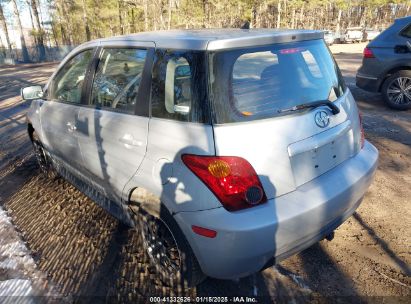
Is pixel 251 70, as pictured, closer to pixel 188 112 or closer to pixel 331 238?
pixel 188 112

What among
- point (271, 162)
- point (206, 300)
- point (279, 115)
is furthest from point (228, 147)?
point (206, 300)

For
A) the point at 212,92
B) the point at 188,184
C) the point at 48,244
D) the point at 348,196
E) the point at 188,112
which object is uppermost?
the point at 212,92

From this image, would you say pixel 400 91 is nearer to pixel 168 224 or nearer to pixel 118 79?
pixel 118 79

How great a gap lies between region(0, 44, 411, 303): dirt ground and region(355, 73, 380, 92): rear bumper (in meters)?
2.93

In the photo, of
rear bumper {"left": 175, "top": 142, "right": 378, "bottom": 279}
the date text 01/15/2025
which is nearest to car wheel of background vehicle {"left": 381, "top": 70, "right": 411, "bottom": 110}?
rear bumper {"left": 175, "top": 142, "right": 378, "bottom": 279}

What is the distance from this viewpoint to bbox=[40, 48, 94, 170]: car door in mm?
3254

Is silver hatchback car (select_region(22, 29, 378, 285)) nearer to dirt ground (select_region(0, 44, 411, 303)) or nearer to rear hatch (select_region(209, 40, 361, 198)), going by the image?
rear hatch (select_region(209, 40, 361, 198))

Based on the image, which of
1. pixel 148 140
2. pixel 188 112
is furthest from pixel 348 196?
pixel 148 140

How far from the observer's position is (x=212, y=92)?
2086 millimetres

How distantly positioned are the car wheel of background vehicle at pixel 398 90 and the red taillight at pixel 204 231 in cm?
624

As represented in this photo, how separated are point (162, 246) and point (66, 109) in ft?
5.73

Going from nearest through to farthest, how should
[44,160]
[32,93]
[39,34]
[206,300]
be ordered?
[206,300]
[32,93]
[44,160]
[39,34]

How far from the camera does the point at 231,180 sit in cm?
201

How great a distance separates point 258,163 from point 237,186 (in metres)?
0.19
